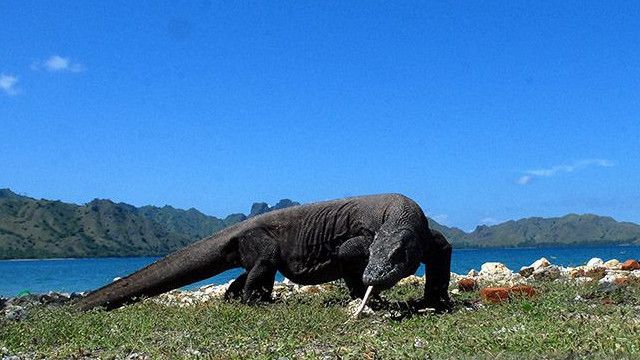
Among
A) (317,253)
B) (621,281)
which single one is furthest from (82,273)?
(621,281)

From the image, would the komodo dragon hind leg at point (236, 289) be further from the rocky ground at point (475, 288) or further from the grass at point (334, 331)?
the grass at point (334, 331)

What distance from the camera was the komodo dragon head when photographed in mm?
11914

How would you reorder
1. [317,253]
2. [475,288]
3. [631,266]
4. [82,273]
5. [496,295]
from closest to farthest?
1. [496,295]
2. [317,253]
3. [475,288]
4. [631,266]
5. [82,273]

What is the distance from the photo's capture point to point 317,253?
14.2m

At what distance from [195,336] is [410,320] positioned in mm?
3054

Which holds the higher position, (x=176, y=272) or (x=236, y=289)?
(x=176, y=272)

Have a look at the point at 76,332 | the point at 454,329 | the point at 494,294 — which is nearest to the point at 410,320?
the point at 454,329

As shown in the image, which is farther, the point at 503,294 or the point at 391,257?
the point at 503,294

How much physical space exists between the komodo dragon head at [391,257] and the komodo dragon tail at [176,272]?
11.6 ft

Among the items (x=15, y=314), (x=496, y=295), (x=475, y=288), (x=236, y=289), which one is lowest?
(x=496, y=295)

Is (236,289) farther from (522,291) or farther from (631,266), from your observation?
(631,266)

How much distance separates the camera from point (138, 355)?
8.98m

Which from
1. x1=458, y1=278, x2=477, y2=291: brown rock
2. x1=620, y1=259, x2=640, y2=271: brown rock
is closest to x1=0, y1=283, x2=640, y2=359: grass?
x1=458, y1=278, x2=477, y2=291: brown rock

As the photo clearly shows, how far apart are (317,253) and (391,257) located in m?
2.40
